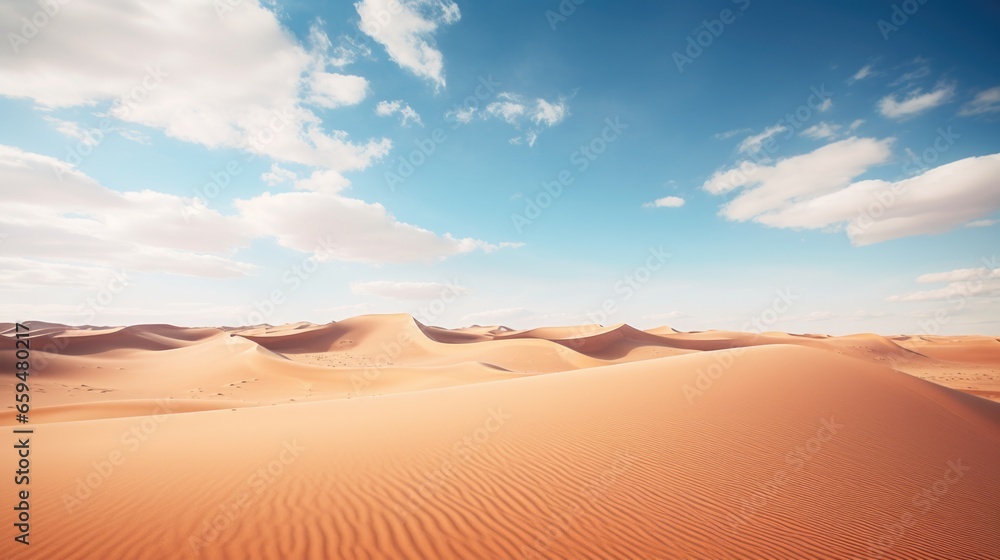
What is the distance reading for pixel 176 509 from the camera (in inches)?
194

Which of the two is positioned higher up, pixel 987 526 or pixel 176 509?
pixel 176 509

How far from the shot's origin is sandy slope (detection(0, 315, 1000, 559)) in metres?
4.44

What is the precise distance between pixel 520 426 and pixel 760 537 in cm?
488

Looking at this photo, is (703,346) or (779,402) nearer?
(779,402)

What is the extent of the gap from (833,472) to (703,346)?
4906 centimetres

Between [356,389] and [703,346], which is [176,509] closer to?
[356,389]

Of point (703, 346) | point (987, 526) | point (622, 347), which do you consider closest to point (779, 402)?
point (987, 526)

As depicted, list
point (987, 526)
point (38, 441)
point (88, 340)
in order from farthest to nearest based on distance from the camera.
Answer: point (88, 340)
point (38, 441)
point (987, 526)

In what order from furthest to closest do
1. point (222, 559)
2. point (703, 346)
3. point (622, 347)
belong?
point (703, 346)
point (622, 347)
point (222, 559)

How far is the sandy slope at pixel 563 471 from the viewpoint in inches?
175

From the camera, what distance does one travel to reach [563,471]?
634cm

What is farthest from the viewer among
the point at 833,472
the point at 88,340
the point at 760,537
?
the point at 88,340

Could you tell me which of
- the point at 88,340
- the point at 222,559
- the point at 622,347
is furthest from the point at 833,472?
the point at 88,340

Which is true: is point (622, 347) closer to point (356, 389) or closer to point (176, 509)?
point (356, 389)
